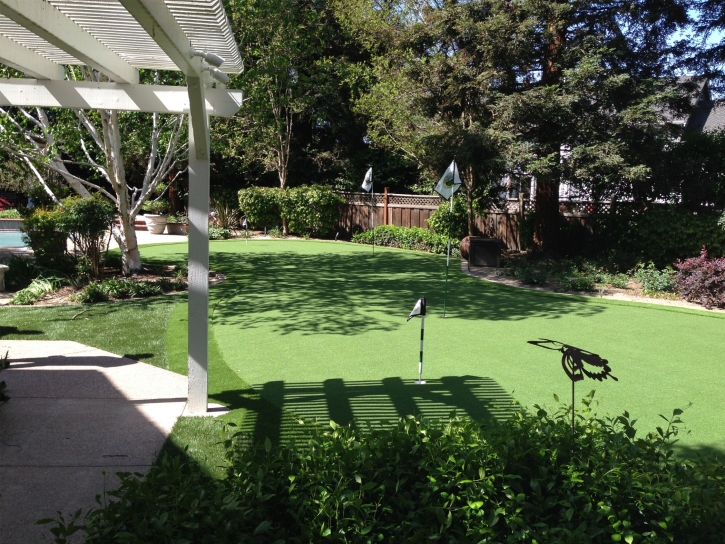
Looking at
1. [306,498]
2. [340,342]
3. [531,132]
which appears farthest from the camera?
[531,132]

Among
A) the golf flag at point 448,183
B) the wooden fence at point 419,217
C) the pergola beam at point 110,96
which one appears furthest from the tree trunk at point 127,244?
the wooden fence at point 419,217

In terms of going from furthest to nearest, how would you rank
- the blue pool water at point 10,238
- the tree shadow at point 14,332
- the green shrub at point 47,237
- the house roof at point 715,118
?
the house roof at point 715,118
the blue pool water at point 10,238
the green shrub at point 47,237
the tree shadow at point 14,332

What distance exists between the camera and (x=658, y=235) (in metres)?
12.8

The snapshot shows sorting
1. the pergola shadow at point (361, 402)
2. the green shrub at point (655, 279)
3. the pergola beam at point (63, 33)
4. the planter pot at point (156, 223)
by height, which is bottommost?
the pergola shadow at point (361, 402)

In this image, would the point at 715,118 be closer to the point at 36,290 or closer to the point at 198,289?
the point at 36,290

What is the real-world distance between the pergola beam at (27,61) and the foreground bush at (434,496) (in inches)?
127

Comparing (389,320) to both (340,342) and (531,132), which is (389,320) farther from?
(531,132)

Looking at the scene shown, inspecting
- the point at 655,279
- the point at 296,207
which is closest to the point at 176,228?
the point at 296,207

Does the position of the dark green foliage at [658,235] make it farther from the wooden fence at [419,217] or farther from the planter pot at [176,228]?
the planter pot at [176,228]

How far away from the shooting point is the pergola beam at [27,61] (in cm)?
439

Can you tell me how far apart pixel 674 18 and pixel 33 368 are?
14277mm

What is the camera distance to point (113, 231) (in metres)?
11.4

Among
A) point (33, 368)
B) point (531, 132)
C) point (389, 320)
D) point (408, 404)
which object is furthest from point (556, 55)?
point (33, 368)

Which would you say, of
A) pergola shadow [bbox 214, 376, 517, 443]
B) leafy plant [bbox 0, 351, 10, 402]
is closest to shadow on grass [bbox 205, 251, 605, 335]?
pergola shadow [bbox 214, 376, 517, 443]
